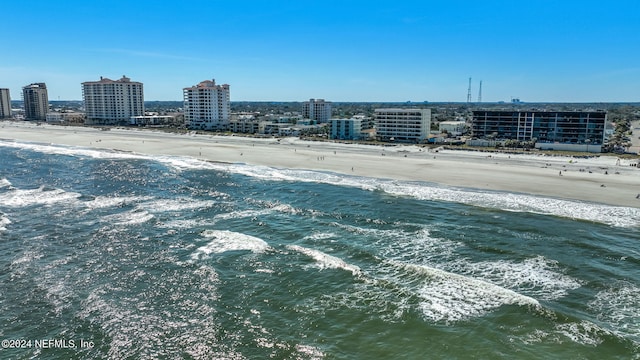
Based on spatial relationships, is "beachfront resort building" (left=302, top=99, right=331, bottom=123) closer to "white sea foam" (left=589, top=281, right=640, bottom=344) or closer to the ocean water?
the ocean water

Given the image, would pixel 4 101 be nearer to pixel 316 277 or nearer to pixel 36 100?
pixel 36 100

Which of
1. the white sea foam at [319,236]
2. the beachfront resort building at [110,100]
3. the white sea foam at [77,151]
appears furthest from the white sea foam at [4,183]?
the beachfront resort building at [110,100]

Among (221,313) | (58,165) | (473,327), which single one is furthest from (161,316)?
(58,165)

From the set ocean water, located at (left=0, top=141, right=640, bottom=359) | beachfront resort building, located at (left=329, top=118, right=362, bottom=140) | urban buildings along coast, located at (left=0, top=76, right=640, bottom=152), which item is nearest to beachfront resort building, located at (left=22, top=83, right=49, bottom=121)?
urban buildings along coast, located at (left=0, top=76, right=640, bottom=152)

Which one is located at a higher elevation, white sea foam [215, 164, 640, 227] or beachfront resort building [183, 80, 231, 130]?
beachfront resort building [183, 80, 231, 130]

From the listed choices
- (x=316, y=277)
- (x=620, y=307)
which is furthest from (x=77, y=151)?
(x=620, y=307)

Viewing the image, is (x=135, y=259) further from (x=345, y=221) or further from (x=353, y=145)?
(x=353, y=145)
